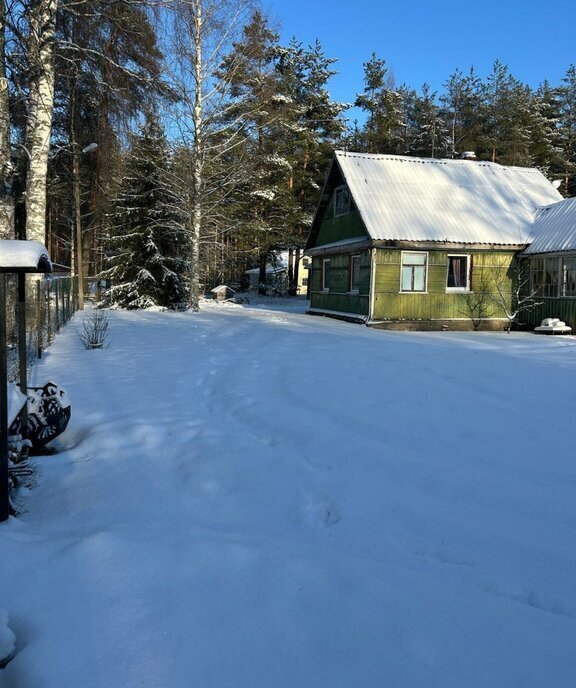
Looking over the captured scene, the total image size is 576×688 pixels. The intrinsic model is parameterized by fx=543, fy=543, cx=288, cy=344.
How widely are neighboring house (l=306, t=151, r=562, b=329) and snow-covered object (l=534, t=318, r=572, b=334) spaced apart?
1819 millimetres

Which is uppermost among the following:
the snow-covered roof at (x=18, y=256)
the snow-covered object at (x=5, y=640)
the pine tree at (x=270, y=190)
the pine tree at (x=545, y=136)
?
the pine tree at (x=545, y=136)

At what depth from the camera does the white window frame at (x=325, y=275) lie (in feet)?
69.5

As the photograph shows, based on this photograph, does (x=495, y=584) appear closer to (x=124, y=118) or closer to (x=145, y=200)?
(x=124, y=118)

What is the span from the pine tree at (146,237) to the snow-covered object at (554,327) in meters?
13.7

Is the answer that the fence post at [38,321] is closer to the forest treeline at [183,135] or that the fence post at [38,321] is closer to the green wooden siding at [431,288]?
the forest treeline at [183,135]

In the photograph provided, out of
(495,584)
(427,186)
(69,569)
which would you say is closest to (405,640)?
(495,584)

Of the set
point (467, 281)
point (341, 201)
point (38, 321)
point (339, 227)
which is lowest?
point (38, 321)

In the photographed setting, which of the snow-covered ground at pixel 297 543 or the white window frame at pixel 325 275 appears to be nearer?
the snow-covered ground at pixel 297 543

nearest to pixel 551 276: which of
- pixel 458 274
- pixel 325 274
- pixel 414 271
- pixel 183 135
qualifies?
pixel 458 274

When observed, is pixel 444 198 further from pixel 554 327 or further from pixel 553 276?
pixel 554 327

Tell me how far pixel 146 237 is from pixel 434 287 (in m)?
11.9

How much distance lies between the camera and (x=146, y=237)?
73.1ft

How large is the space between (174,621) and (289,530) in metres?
1.06

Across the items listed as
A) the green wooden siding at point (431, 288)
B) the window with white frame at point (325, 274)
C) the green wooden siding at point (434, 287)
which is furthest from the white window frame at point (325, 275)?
the green wooden siding at point (434, 287)
